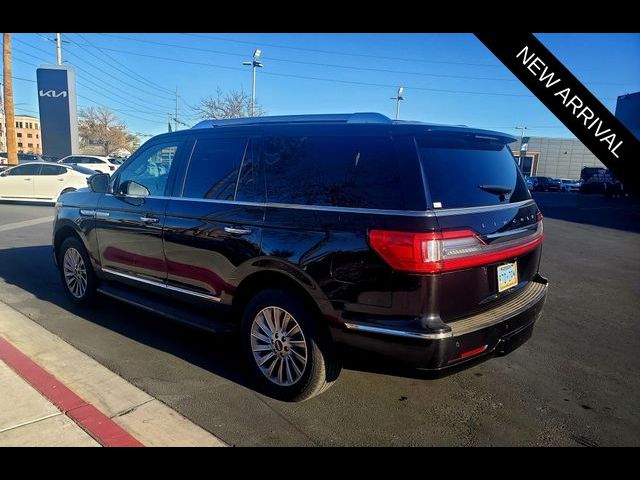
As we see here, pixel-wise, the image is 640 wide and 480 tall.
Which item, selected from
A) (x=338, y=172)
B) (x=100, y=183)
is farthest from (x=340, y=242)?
(x=100, y=183)

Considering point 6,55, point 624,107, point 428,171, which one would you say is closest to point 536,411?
point 428,171

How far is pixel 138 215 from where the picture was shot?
4129 millimetres

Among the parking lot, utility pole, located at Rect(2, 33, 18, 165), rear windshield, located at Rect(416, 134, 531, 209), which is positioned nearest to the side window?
the parking lot

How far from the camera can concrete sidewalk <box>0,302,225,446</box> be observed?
2639 mm

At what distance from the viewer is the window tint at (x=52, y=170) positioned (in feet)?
51.4

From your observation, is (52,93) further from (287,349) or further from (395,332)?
(395,332)

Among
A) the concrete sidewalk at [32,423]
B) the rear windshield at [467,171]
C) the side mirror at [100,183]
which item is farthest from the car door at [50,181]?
the rear windshield at [467,171]

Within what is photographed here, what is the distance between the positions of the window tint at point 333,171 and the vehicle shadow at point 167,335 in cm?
100

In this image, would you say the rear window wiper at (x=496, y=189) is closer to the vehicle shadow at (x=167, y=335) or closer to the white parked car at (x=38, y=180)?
the vehicle shadow at (x=167, y=335)

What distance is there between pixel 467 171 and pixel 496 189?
298 millimetres

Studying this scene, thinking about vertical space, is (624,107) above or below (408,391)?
above
